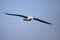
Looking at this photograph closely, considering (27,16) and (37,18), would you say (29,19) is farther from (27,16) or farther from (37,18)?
(37,18)

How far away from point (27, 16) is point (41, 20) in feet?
5.78

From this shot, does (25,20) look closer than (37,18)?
Yes

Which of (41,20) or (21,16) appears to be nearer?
(21,16)

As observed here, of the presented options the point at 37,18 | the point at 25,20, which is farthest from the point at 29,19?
the point at 37,18

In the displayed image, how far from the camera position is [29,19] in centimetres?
980

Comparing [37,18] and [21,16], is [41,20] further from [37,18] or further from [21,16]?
[21,16]

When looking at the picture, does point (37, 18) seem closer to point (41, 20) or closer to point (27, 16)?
point (41, 20)

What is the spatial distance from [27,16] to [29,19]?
286mm

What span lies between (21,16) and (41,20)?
1834 mm

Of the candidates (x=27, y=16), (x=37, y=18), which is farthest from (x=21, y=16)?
(x=37, y=18)

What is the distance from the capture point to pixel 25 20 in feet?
32.7

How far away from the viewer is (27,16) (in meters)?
10.0

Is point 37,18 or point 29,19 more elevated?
point 37,18

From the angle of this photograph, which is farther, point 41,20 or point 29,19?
point 41,20
